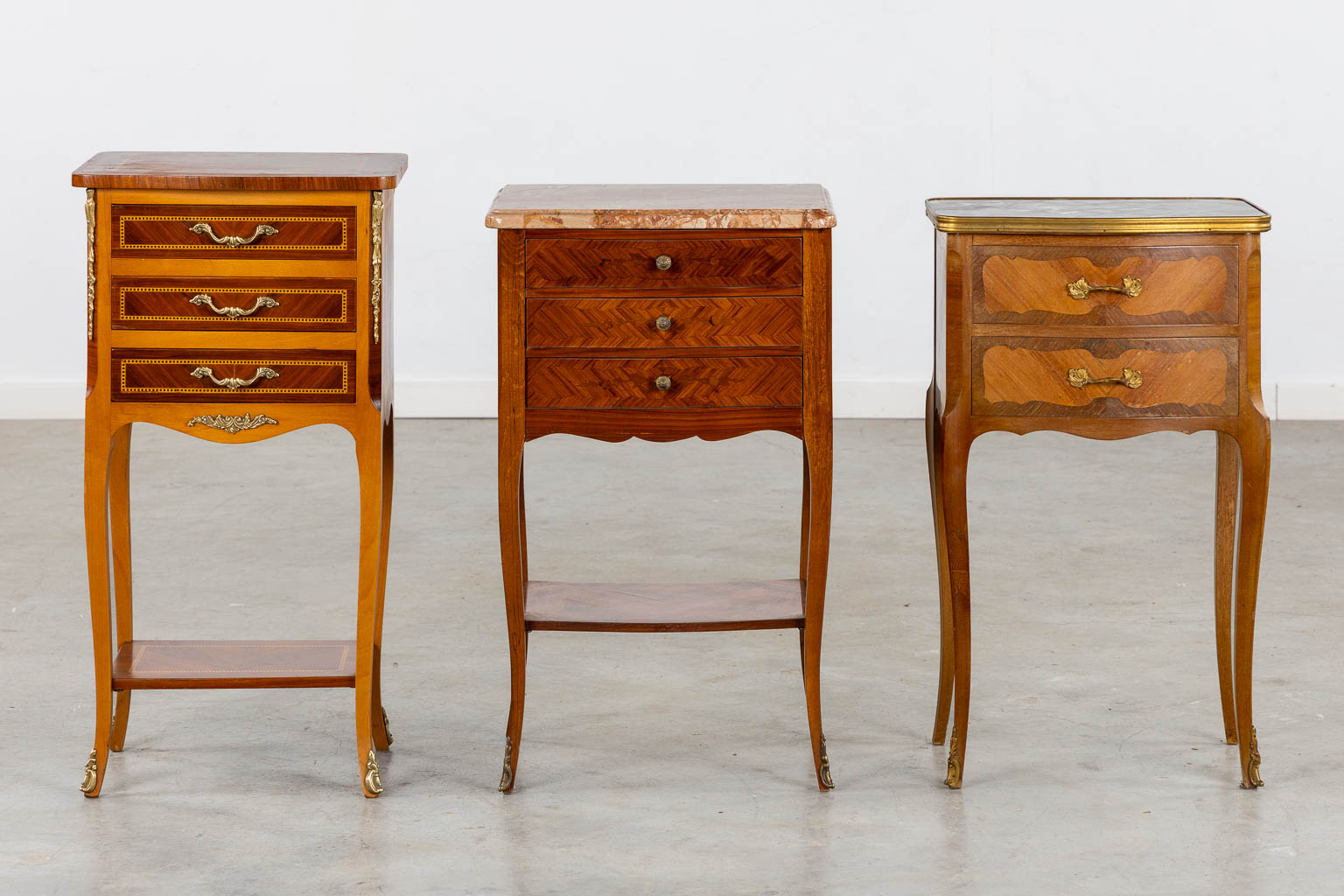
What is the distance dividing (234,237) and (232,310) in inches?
5.3

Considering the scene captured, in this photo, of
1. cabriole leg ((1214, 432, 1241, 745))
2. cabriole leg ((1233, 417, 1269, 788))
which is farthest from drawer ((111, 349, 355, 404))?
cabriole leg ((1214, 432, 1241, 745))

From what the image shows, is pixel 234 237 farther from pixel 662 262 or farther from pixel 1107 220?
pixel 1107 220

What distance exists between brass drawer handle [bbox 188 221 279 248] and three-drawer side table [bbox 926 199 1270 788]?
125 cm

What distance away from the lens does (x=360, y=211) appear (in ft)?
9.54

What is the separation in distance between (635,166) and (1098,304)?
387 centimetres

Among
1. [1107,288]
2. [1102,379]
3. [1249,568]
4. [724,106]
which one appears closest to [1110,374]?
[1102,379]

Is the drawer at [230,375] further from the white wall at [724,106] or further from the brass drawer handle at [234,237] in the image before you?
the white wall at [724,106]

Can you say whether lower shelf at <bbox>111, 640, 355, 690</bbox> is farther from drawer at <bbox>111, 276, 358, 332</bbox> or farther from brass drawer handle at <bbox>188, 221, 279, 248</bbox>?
brass drawer handle at <bbox>188, 221, 279, 248</bbox>

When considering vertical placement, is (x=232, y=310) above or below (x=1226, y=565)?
above

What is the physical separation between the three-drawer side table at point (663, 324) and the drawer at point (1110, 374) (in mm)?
320

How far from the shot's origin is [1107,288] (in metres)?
2.94

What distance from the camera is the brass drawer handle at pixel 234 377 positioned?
2.96 m

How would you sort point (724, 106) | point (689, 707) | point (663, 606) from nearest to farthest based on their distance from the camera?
point (663, 606) → point (689, 707) → point (724, 106)

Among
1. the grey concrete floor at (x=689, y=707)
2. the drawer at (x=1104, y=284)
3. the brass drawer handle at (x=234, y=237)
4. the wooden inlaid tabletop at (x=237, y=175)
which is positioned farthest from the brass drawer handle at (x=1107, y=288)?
the brass drawer handle at (x=234, y=237)
